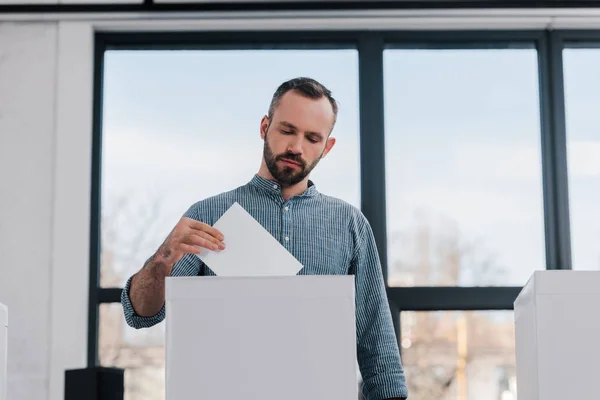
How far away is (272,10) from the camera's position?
10.9ft

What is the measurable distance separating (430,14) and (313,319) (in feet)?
7.39

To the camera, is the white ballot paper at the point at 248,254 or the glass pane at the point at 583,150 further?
the glass pane at the point at 583,150

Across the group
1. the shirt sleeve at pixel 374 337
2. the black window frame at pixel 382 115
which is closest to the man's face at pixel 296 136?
the shirt sleeve at pixel 374 337

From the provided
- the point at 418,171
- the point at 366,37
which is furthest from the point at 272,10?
the point at 418,171

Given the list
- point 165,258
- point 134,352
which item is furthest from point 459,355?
point 165,258

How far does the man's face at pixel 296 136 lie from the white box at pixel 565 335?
2.77 ft

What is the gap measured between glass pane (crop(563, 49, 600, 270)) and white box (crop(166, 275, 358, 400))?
2273 mm

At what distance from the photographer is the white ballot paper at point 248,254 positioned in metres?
1.50

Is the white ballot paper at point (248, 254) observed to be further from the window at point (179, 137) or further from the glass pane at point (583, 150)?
the glass pane at point (583, 150)

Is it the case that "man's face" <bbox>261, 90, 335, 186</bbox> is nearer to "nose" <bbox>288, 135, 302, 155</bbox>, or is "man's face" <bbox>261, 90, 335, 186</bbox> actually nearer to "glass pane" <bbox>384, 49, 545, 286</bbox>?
"nose" <bbox>288, 135, 302, 155</bbox>

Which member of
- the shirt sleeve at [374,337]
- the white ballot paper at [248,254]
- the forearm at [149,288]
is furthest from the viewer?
the shirt sleeve at [374,337]

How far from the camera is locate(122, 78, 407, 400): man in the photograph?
6.20 feet

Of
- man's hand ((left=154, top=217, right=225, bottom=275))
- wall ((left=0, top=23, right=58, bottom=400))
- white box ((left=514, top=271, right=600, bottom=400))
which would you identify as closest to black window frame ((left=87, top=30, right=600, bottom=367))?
wall ((left=0, top=23, right=58, bottom=400))

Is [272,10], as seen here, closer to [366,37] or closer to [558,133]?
[366,37]
